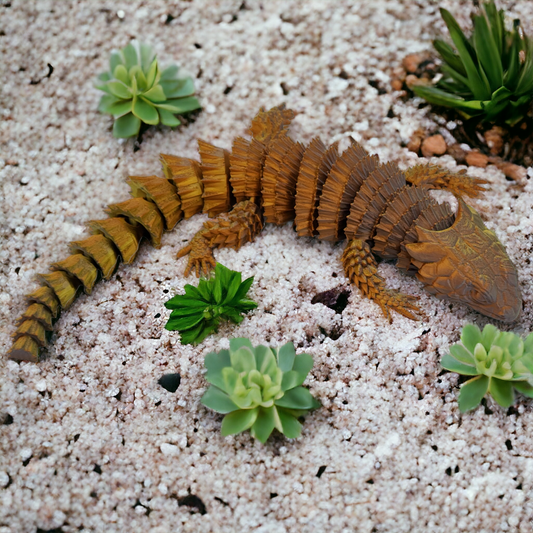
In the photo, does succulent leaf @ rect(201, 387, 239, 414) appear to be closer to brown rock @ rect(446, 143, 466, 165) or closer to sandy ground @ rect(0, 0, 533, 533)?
sandy ground @ rect(0, 0, 533, 533)

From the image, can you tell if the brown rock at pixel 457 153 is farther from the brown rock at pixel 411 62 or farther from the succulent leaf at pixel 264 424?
the succulent leaf at pixel 264 424

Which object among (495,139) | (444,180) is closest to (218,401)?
(444,180)

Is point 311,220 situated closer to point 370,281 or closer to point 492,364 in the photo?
point 370,281

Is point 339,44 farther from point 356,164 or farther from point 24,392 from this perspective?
point 24,392

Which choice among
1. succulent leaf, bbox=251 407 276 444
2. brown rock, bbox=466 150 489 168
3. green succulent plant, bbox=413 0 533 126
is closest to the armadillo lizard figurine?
brown rock, bbox=466 150 489 168

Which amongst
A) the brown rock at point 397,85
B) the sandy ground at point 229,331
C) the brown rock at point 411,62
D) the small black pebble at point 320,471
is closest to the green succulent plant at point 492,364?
the sandy ground at point 229,331

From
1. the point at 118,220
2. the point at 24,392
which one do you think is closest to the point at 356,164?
the point at 118,220
